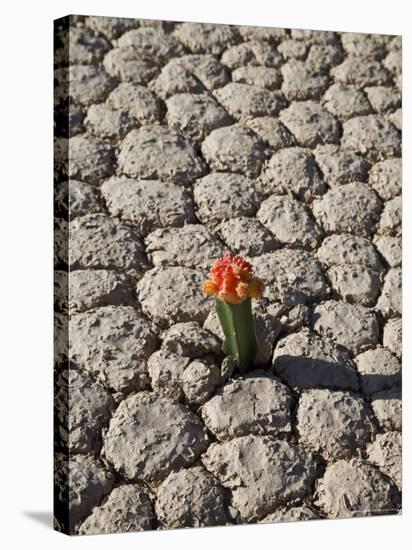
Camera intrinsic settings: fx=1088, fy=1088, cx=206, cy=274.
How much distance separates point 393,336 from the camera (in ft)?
9.40

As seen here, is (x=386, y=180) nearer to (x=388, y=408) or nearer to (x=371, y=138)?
(x=371, y=138)

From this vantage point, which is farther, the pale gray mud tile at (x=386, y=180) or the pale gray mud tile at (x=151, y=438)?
the pale gray mud tile at (x=386, y=180)

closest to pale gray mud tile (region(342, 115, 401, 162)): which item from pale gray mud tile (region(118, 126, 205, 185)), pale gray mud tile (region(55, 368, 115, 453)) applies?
pale gray mud tile (region(118, 126, 205, 185))

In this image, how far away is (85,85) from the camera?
2965 millimetres

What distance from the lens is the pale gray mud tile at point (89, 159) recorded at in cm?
283

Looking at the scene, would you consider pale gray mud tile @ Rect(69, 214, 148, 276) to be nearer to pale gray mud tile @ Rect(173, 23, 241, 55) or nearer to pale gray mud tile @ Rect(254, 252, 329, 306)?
pale gray mud tile @ Rect(254, 252, 329, 306)

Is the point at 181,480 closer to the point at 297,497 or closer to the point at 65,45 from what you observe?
the point at 297,497

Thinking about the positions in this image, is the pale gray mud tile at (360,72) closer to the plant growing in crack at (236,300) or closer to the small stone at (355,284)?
the small stone at (355,284)

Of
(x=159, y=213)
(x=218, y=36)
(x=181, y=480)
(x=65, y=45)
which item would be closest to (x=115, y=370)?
(x=181, y=480)

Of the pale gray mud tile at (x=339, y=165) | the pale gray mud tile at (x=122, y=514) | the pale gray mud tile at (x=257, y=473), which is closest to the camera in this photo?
the pale gray mud tile at (x=122, y=514)

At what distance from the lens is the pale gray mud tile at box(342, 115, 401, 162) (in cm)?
316

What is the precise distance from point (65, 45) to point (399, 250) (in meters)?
1.08

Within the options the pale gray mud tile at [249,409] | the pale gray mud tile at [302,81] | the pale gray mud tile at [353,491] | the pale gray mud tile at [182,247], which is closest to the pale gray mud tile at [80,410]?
the pale gray mud tile at [249,409]

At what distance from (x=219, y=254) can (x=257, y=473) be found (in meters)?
0.60
